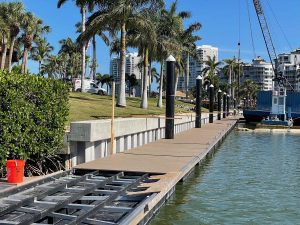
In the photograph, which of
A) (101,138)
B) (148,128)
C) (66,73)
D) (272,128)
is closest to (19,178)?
(101,138)

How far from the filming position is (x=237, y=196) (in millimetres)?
12320

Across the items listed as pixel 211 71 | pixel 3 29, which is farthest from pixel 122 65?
pixel 211 71

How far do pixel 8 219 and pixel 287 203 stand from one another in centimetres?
677

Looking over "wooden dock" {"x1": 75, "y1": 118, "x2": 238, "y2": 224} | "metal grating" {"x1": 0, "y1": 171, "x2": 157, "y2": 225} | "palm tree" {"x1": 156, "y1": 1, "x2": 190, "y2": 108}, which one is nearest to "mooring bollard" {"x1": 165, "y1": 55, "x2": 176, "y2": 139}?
"wooden dock" {"x1": 75, "y1": 118, "x2": 238, "y2": 224}

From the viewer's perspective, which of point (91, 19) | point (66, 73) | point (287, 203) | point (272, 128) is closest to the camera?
point (287, 203)

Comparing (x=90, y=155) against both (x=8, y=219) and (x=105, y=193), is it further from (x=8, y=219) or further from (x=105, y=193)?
(x=8, y=219)

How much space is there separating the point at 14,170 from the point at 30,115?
1671 mm

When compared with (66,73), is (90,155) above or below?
below

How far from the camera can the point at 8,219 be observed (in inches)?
310

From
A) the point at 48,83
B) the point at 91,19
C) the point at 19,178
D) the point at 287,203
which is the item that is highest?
the point at 91,19

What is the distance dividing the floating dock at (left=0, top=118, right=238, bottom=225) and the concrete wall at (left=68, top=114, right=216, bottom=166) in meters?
0.48

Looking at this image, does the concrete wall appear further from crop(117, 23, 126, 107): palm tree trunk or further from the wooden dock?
crop(117, 23, 126, 107): palm tree trunk

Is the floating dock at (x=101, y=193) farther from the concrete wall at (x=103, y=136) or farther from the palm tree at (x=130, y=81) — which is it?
the palm tree at (x=130, y=81)

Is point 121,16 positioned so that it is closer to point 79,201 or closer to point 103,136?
point 103,136
